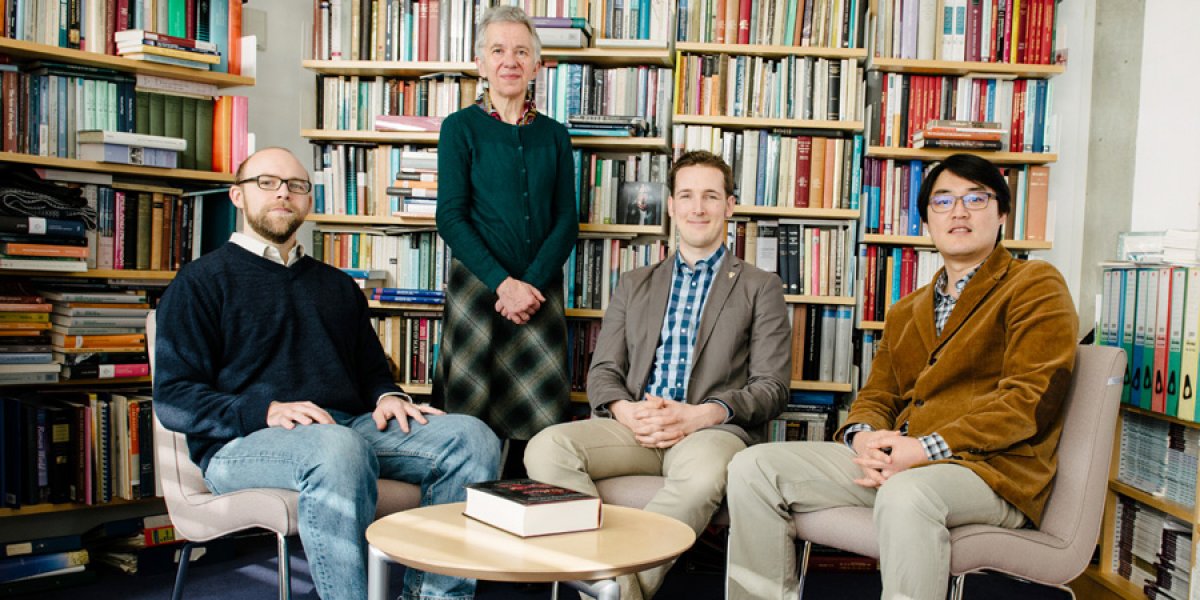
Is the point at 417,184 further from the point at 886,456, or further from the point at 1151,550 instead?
the point at 1151,550

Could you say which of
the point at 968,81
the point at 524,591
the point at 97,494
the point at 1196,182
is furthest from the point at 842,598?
the point at 97,494

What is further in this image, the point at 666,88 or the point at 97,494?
the point at 666,88

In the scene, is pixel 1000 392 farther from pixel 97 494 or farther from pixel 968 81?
pixel 97 494

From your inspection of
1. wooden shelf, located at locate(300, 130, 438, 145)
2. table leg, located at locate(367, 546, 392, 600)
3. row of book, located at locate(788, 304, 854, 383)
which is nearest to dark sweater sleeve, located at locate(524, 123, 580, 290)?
wooden shelf, located at locate(300, 130, 438, 145)

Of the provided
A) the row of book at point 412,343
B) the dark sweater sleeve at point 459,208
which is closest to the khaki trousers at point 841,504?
the dark sweater sleeve at point 459,208

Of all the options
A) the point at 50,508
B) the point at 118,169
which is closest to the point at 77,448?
the point at 50,508

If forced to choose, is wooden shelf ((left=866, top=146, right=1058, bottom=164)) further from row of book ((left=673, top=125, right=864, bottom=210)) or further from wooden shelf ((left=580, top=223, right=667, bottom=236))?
wooden shelf ((left=580, top=223, right=667, bottom=236))

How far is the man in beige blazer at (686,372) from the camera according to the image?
219cm

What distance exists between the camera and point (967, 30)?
3.39 meters

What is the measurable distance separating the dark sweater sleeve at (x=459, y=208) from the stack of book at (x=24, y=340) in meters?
1.21

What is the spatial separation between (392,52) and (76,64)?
3.37ft

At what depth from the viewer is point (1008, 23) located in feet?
11.1

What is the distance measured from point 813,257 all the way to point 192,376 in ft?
6.96

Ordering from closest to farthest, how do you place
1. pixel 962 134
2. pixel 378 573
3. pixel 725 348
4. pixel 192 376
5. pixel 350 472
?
1. pixel 378 573
2. pixel 350 472
3. pixel 192 376
4. pixel 725 348
5. pixel 962 134
